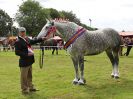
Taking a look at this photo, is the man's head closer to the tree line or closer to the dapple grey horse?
the dapple grey horse

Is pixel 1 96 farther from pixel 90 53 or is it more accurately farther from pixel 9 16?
pixel 9 16

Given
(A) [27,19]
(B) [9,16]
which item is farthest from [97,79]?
(B) [9,16]

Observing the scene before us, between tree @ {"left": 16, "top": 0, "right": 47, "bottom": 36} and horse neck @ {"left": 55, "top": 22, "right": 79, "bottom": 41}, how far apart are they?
93.3 meters

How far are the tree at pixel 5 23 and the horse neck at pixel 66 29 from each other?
10413 cm

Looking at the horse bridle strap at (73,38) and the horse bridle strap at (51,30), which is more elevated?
the horse bridle strap at (51,30)

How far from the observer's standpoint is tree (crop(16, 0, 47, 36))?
4289 inches

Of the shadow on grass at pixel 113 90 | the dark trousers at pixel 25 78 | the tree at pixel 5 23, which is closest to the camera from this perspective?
the shadow on grass at pixel 113 90

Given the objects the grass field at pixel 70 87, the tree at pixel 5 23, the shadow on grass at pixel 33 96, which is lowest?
the shadow on grass at pixel 33 96

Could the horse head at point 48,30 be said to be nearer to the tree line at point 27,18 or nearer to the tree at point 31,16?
the tree at point 31,16

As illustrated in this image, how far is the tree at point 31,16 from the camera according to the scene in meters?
109

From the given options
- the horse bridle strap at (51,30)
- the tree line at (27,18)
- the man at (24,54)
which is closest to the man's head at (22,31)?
the man at (24,54)

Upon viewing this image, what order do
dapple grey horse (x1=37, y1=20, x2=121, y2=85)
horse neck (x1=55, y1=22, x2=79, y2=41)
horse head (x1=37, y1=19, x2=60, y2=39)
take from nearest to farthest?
1. horse head (x1=37, y1=19, x2=60, y2=39)
2. dapple grey horse (x1=37, y1=20, x2=121, y2=85)
3. horse neck (x1=55, y1=22, x2=79, y2=41)

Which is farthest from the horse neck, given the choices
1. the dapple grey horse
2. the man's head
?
the man's head

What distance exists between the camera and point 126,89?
12.0m
